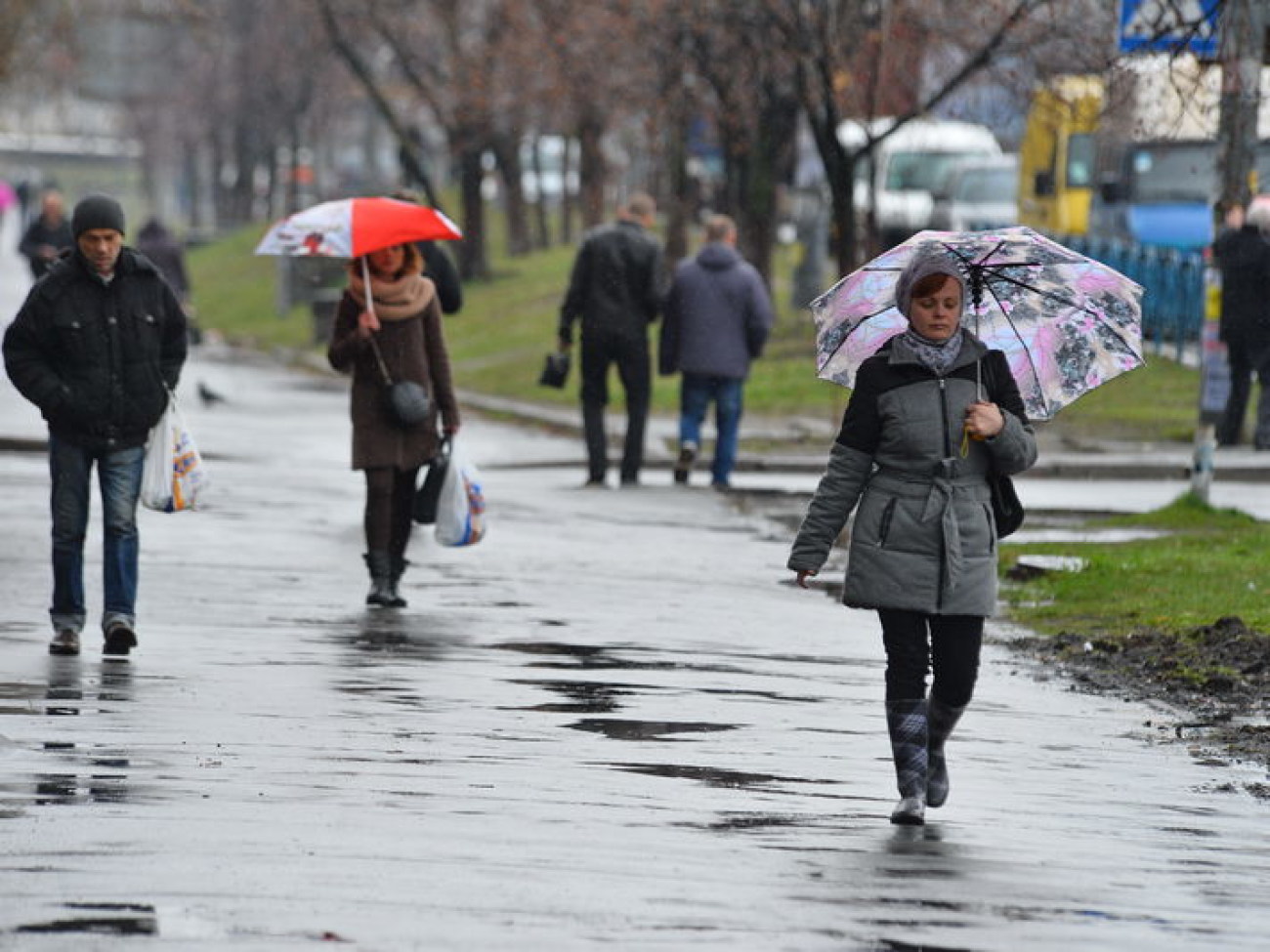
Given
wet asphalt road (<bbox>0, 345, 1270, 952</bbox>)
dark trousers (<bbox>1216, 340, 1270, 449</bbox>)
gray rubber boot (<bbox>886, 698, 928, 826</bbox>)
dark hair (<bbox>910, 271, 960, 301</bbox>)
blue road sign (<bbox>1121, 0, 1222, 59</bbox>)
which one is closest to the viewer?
wet asphalt road (<bbox>0, 345, 1270, 952</bbox>)

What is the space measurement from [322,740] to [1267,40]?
9.76 metres

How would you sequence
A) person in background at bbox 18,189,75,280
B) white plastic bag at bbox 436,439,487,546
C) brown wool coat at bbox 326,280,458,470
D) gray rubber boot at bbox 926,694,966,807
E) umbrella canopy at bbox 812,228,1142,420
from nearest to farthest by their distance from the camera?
gray rubber boot at bbox 926,694,966,807, umbrella canopy at bbox 812,228,1142,420, brown wool coat at bbox 326,280,458,470, white plastic bag at bbox 436,439,487,546, person in background at bbox 18,189,75,280

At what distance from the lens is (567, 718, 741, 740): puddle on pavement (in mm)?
9156

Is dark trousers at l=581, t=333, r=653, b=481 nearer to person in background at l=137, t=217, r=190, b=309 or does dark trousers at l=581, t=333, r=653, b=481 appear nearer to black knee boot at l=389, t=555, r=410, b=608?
black knee boot at l=389, t=555, r=410, b=608

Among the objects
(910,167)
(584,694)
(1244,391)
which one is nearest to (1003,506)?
(584,694)

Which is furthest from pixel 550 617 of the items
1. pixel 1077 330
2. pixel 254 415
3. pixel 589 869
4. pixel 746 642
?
pixel 254 415

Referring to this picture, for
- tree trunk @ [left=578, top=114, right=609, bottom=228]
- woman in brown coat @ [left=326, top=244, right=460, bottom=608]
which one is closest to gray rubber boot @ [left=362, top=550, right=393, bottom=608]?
woman in brown coat @ [left=326, top=244, right=460, bottom=608]

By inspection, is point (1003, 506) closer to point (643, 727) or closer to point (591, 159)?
point (643, 727)

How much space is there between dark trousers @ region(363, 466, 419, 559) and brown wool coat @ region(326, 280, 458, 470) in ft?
0.29

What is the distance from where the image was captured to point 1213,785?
866cm

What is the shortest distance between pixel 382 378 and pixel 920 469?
534 centimetres

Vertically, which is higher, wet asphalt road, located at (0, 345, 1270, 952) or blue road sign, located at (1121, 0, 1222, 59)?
blue road sign, located at (1121, 0, 1222, 59)

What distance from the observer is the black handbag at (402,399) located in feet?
40.8

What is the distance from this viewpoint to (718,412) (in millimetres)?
19109
